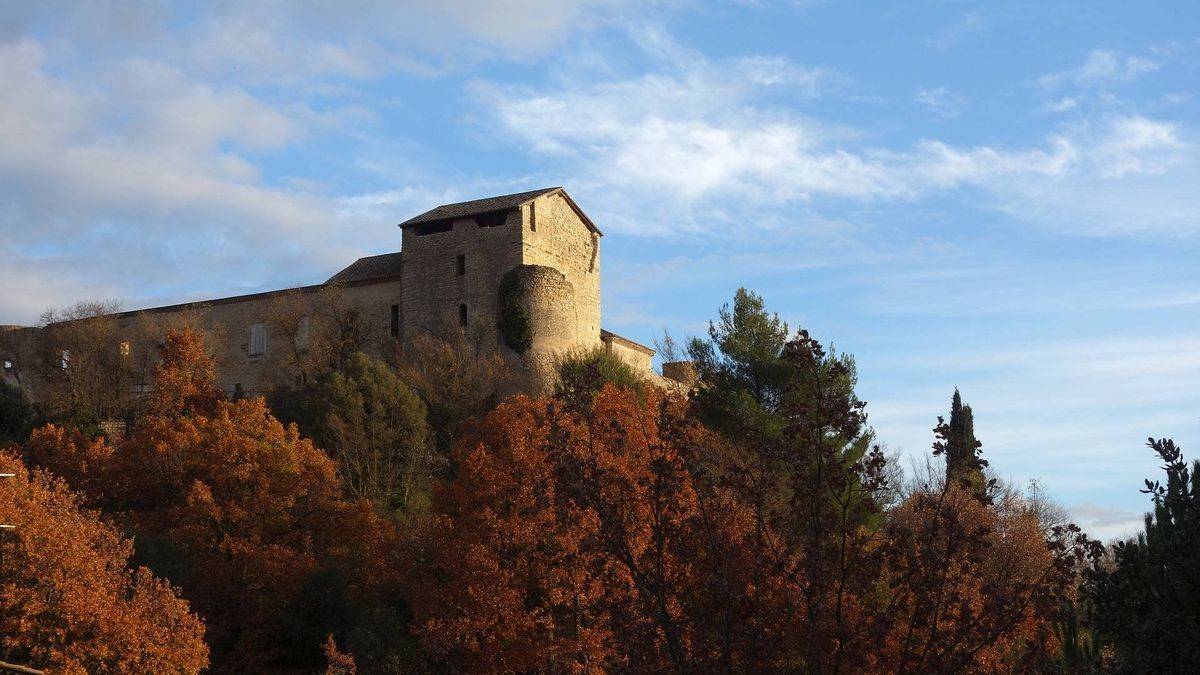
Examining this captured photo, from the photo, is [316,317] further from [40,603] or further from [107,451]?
[40,603]

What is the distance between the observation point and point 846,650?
33.2 feet

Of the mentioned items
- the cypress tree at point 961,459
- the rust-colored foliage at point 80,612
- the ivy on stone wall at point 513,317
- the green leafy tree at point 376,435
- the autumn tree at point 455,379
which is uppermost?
the ivy on stone wall at point 513,317

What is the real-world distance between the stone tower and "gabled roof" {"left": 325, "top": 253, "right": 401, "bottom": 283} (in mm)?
2071

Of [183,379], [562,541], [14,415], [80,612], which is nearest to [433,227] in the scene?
[183,379]

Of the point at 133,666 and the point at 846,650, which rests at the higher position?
the point at 846,650

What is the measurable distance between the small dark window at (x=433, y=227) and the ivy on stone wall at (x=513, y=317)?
14.6 ft

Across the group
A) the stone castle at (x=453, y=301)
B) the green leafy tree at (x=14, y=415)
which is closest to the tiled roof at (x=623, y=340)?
the stone castle at (x=453, y=301)

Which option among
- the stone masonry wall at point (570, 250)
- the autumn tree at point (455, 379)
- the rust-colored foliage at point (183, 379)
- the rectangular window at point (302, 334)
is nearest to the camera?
the rust-colored foliage at point (183, 379)

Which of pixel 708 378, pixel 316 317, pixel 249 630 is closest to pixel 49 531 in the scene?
pixel 249 630

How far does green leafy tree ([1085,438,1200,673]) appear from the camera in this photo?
9539mm

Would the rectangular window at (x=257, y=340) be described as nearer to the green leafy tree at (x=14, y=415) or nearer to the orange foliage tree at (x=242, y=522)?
the green leafy tree at (x=14, y=415)

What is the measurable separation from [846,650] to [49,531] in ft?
65.8

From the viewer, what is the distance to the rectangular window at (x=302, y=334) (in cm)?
5294

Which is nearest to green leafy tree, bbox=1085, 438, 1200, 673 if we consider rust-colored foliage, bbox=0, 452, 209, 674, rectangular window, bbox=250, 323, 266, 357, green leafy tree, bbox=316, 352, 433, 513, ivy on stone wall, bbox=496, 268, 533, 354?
rust-colored foliage, bbox=0, 452, 209, 674
